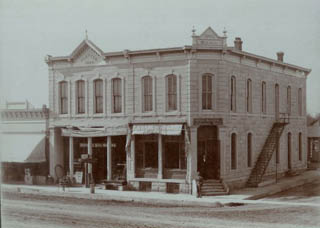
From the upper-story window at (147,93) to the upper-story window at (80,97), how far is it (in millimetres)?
3860

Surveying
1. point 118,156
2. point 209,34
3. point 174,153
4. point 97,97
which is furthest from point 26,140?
point 209,34

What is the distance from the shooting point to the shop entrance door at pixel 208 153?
78.9 feet

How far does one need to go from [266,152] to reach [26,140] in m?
13.5

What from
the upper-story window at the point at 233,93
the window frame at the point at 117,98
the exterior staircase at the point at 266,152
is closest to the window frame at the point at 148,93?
the window frame at the point at 117,98

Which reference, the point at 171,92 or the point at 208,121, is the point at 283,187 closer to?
the point at 208,121

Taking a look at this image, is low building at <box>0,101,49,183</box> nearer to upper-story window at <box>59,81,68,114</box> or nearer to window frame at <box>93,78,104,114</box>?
upper-story window at <box>59,81,68,114</box>

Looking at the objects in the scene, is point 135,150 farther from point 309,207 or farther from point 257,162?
point 309,207

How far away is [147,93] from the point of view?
81.1 feet

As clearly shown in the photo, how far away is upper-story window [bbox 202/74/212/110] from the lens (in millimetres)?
23841

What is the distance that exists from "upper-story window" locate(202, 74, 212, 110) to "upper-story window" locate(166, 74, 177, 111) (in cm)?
141

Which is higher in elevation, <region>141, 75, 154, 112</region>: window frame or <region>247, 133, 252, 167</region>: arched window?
<region>141, 75, 154, 112</region>: window frame

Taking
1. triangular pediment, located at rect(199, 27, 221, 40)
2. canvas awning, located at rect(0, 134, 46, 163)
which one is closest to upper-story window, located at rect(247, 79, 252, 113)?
triangular pediment, located at rect(199, 27, 221, 40)

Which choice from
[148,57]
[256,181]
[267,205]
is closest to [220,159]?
[256,181]

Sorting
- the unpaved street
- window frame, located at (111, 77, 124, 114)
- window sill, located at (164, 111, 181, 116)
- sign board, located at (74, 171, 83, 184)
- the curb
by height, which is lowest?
the unpaved street
